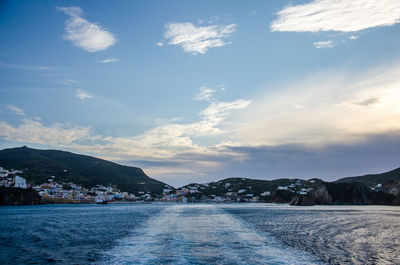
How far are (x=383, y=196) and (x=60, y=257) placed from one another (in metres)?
222

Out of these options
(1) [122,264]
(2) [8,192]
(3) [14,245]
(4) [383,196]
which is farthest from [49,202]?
(4) [383,196]

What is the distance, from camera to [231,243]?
78.7 feet

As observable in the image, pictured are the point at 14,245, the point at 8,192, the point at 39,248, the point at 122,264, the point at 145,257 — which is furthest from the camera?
the point at 8,192

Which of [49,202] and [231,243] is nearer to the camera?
[231,243]

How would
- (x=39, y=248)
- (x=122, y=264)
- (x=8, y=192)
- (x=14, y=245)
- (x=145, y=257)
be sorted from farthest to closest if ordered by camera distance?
(x=8, y=192) → (x=14, y=245) → (x=39, y=248) → (x=145, y=257) → (x=122, y=264)

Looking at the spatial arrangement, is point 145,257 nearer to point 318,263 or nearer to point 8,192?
point 318,263

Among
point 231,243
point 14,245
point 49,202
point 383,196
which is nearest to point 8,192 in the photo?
point 49,202

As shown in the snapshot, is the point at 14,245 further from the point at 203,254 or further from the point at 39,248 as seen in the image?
the point at 203,254

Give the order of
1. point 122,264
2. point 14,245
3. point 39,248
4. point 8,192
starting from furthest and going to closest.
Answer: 1. point 8,192
2. point 14,245
3. point 39,248
4. point 122,264

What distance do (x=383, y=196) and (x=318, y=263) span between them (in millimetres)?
213704

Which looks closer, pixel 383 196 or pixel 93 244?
pixel 93 244

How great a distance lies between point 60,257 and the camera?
18.5 meters

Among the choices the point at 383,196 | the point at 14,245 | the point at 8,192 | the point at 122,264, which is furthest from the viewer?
the point at 383,196

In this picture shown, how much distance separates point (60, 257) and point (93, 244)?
5736 millimetres
